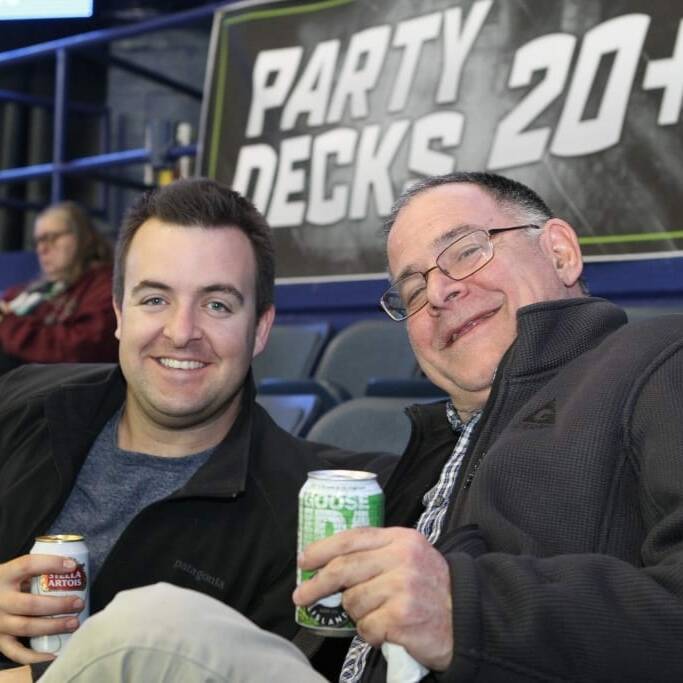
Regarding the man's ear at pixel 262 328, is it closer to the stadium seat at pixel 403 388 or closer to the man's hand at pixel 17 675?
the man's hand at pixel 17 675

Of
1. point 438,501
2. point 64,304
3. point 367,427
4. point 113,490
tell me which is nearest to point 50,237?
point 64,304

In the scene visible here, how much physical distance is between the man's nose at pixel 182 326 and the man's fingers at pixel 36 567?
448mm

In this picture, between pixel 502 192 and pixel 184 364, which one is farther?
pixel 184 364

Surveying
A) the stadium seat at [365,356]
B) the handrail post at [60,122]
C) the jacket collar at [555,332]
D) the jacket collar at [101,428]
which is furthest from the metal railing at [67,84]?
the jacket collar at [555,332]

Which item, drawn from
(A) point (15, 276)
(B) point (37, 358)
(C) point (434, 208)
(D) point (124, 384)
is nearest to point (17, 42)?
(B) point (37, 358)

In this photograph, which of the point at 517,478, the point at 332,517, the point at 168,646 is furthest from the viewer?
the point at 517,478

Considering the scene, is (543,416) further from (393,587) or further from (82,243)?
(82,243)

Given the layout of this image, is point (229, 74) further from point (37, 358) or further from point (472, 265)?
point (472, 265)

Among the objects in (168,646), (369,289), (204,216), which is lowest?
(168,646)

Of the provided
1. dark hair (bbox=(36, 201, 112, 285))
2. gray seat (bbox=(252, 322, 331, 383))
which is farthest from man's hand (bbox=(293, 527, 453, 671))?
dark hair (bbox=(36, 201, 112, 285))

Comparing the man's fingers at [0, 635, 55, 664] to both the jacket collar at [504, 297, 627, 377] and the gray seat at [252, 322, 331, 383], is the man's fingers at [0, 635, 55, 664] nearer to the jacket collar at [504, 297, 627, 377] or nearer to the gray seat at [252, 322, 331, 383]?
the jacket collar at [504, 297, 627, 377]

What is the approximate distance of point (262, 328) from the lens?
2004 millimetres

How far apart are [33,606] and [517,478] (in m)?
0.71

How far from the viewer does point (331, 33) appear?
174 inches
